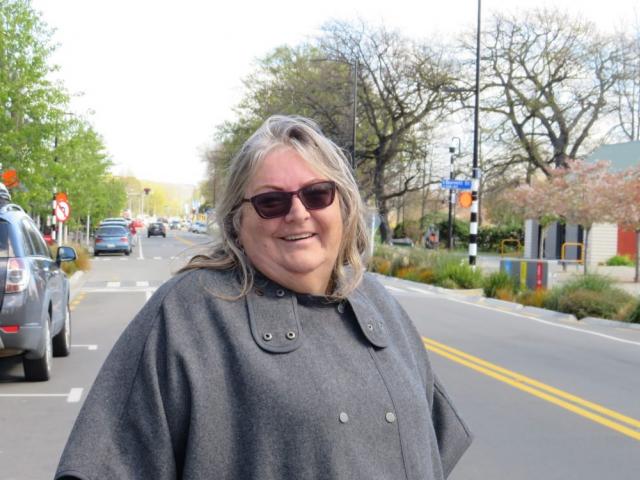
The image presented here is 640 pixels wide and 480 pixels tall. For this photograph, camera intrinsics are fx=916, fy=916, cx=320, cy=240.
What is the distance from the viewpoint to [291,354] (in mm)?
2131

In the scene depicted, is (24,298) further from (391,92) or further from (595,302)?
(391,92)

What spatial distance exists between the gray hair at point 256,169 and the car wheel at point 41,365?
23.9ft

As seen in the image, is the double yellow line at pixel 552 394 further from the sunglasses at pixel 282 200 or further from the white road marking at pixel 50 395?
the sunglasses at pixel 282 200

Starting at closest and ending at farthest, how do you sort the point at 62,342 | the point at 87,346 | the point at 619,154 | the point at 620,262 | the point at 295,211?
the point at 295,211 < the point at 62,342 < the point at 87,346 < the point at 620,262 < the point at 619,154

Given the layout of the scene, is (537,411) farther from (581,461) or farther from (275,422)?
(275,422)

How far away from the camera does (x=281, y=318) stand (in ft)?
7.15

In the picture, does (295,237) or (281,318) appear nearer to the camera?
(281,318)

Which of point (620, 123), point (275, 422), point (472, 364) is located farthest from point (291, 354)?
point (620, 123)

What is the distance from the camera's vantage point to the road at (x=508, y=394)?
254 inches

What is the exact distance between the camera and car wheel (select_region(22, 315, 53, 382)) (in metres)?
9.32

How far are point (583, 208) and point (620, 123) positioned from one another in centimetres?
2728

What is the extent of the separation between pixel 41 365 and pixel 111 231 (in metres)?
37.7

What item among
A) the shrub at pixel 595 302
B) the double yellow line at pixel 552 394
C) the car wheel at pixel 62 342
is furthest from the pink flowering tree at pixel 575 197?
the car wheel at pixel 62 342

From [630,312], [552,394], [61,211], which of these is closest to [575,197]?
[630,312]
